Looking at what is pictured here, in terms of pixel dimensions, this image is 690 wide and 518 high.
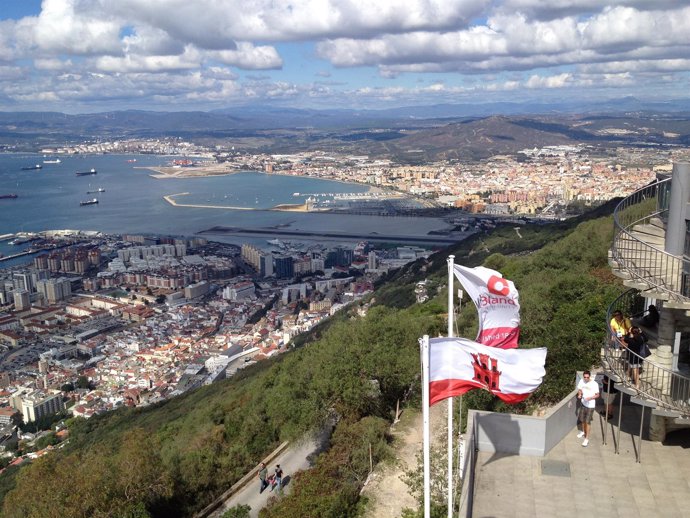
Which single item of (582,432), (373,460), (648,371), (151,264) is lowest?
(151,264)

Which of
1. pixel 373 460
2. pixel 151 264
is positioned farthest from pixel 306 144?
pixel 373 460

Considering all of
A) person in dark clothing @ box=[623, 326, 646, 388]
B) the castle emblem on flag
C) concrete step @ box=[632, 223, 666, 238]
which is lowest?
person in dark clothing @ box=[623, 326, 646, 388]

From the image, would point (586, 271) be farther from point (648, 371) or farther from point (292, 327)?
point (292, 327)

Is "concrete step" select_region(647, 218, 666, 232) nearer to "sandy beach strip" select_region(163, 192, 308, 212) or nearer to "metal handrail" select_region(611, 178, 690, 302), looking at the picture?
"metal handrail" select_region(611, 178, 690, 302)

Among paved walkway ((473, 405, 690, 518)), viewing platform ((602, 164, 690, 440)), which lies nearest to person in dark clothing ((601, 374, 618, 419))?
paved walkway ((473, 405, 690, 518))

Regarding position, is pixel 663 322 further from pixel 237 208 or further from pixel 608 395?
pixel 237 208

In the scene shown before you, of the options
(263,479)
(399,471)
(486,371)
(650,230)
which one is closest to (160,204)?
(263,479)
